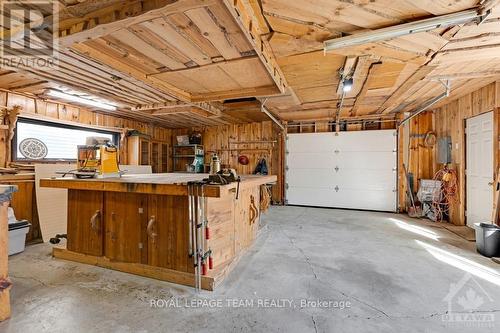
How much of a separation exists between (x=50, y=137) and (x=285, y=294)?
5219mm

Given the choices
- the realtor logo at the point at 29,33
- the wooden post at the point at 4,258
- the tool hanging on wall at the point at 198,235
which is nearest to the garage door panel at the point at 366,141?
→ the tool hanging on wall at the point at 198,235

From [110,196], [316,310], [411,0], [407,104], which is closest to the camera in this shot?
[411,0]

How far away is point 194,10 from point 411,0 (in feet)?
5.65

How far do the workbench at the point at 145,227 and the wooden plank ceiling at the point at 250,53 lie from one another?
1431 mm

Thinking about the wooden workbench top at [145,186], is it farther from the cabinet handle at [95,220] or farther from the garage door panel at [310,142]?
the garage door panel at [310,142]

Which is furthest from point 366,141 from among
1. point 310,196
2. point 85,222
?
point 85,222

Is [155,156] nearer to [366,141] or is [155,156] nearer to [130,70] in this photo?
[130,70]

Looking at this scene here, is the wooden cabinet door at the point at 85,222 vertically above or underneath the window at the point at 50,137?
underneath

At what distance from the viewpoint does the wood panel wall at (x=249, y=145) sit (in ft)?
23.8

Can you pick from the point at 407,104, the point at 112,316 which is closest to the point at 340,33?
the point at 112,316

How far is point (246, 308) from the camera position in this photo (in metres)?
1.99

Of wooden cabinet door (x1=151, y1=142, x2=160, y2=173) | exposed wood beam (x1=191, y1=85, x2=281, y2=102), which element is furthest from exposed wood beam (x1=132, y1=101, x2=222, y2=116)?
wooden cabinet door (x1=151, y1=142, x2=160, y2=173)

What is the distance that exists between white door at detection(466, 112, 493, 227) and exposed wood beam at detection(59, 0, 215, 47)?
16.6 feet

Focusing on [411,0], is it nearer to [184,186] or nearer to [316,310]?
[184,186]
